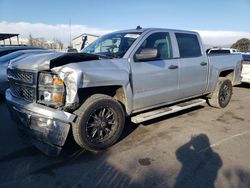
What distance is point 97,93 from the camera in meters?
4.12

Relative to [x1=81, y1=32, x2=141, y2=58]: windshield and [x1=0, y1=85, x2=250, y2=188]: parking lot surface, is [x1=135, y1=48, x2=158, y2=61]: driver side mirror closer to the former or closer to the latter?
[x1=81, y1=32, x2=141, y2=58]: windshield

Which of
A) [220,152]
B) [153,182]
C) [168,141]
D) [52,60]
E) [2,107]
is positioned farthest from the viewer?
[2,107]

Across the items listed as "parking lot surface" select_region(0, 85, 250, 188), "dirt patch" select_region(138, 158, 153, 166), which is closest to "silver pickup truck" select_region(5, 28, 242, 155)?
"parking lot surface" select_region(0, 85, 250, 188)

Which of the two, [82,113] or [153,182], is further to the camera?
[82,113]

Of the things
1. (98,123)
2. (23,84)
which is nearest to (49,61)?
(23,84)

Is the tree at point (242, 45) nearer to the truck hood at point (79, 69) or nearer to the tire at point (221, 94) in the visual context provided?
the tire at point (221, 94)

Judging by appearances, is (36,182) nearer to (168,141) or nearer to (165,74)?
(168,141)

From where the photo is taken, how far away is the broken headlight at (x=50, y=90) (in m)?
3.58

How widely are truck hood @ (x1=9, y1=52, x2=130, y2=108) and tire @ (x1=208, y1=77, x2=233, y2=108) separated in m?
3.36

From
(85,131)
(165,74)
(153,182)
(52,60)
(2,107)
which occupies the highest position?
(52,60)

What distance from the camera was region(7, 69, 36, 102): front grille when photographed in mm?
3803

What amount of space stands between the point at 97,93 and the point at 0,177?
1785 millimetres

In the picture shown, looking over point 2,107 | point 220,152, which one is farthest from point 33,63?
point 2,107

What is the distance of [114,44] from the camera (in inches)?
195
